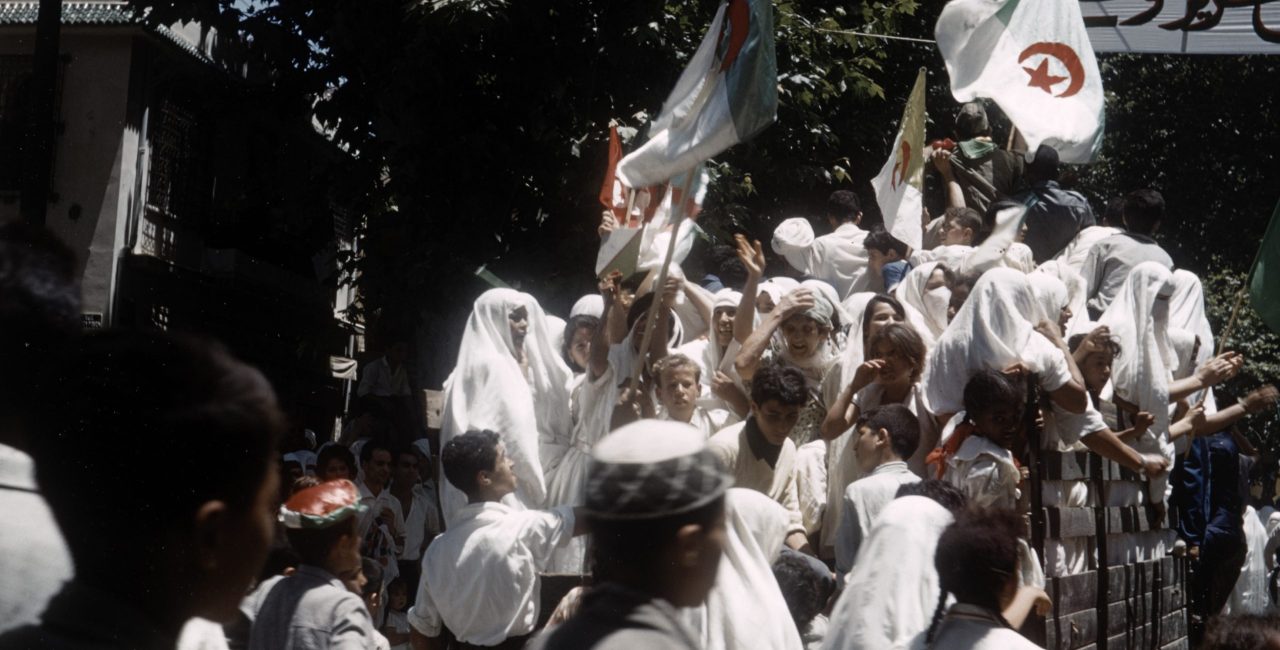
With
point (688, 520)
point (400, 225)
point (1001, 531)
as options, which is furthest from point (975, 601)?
point (400, 225)

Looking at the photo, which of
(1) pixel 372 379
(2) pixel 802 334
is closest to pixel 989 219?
(2) pixel 802 334

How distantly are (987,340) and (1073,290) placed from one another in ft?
7.83

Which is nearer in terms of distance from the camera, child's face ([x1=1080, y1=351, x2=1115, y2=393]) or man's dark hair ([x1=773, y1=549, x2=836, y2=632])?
man's dark hair ([x1=773, y1=549, x2=836, y2=632])

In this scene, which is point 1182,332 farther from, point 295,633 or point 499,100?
point 499,100

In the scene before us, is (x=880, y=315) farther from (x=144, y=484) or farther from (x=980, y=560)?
(x=144, y=484)

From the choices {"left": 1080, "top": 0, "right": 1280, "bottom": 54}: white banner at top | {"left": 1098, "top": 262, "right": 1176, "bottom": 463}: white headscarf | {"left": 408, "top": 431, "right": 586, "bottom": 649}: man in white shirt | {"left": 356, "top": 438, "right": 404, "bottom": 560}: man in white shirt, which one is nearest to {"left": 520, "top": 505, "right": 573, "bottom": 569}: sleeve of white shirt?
{"left": 408, "top": 431, "right": 586, "bottom": 649}: man in white shirt

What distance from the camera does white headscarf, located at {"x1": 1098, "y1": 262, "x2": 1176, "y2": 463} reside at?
7.53 m

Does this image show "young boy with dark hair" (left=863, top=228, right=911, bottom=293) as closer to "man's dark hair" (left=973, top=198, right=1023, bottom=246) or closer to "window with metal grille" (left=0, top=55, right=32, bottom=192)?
"man's dark hair" (left=973, top=198, right=1023, bottom=246)

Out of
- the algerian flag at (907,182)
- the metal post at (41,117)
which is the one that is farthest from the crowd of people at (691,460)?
the metal post at (41,117)

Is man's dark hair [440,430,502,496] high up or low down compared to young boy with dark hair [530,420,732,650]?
down

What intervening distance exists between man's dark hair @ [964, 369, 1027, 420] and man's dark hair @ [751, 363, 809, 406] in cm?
66

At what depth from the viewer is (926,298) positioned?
27.0 feet

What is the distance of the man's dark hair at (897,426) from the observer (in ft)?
18.0

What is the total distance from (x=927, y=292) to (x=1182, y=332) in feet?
4.88
